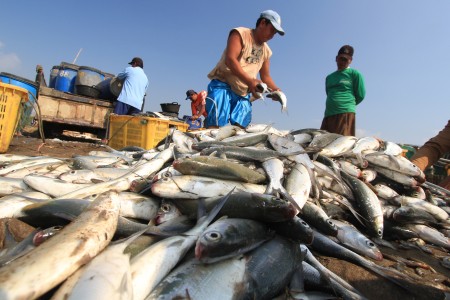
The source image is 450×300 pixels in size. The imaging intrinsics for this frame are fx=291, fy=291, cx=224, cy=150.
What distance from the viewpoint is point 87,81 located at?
10047 mm

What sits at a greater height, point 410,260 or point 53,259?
point 53,259

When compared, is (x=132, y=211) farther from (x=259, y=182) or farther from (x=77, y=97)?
(x=77, y=97)

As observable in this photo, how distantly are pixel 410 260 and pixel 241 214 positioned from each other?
165 centimetres

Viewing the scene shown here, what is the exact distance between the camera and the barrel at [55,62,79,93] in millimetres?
10367

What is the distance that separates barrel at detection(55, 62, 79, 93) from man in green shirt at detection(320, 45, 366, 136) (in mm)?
8805

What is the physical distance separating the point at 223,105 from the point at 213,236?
155 inches

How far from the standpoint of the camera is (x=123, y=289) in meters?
1.31

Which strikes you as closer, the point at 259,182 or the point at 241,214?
the point at 241,214

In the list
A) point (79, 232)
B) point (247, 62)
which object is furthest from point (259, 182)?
point (247, 62)

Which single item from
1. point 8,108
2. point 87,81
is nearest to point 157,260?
point 8,108

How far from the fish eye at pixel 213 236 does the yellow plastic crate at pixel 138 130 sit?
5.49 m

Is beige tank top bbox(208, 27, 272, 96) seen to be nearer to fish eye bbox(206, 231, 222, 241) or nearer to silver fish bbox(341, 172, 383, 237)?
silver fish bbox(341, 172, 383, 237)

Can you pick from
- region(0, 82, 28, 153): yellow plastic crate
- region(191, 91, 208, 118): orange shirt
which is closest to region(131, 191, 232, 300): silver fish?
region(0, 82, 28, 153): yellow plastic crate

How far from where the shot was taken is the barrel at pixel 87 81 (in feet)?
32.0
